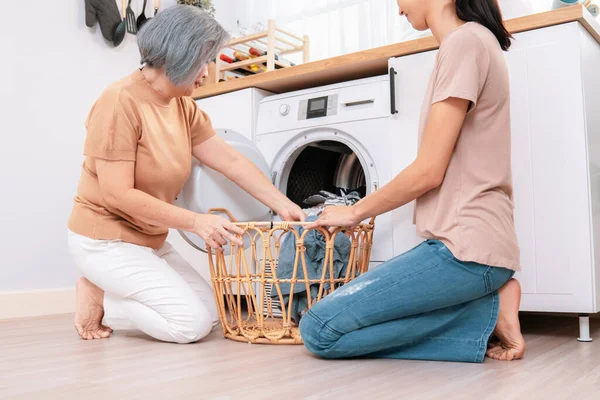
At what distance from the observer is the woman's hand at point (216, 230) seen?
1.50 metres

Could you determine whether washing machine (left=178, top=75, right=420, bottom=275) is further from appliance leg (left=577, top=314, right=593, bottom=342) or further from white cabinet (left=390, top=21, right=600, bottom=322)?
appliance leg (left=577, top=314, right=593, bottom=342)

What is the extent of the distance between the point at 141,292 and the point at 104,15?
1636 millimetres

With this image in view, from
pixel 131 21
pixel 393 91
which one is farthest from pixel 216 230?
pixel 131 21

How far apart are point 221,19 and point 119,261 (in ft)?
6.77

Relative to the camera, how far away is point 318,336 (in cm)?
135

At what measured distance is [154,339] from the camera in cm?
173

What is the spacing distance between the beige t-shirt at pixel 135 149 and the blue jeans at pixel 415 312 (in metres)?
0.65

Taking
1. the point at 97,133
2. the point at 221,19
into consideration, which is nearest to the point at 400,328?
the point at 97,133

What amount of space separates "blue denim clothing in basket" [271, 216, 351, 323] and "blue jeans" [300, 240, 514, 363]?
0.24 m

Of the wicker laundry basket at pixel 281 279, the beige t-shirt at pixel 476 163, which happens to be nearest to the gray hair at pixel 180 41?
the wicker laundry basket at pixel 281 279

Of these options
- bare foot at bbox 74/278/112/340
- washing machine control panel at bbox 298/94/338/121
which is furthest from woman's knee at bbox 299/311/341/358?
washing machine control panel at bbox 298/94/338/121

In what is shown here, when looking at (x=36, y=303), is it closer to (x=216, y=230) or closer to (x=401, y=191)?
(x=216, y=230)

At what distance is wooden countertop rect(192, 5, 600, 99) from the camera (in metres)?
1.68

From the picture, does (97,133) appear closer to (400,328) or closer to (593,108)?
(400,328)
